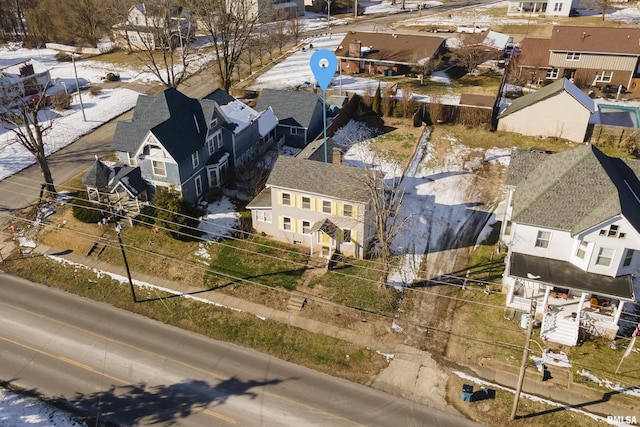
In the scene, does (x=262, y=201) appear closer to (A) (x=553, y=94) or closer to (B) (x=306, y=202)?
(B) (x=306, y=202)

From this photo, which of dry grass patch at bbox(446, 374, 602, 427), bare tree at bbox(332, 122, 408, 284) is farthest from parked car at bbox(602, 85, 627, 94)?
dry grass patch at bbox(446, 374, 602, 427)

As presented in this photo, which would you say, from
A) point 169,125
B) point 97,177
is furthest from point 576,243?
point 97,177

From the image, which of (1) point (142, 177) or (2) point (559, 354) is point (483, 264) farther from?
(1) point (142, 177)

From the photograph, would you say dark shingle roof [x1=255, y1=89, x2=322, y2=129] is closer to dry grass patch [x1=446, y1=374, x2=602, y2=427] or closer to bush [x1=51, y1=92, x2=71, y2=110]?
bush [x1=51, y1=92, x2=71, y2=110]

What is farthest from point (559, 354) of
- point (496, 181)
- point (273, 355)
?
point (496, 181)

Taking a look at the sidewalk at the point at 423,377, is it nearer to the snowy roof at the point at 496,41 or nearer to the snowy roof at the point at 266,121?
the snowy roof at the point at 266,121
